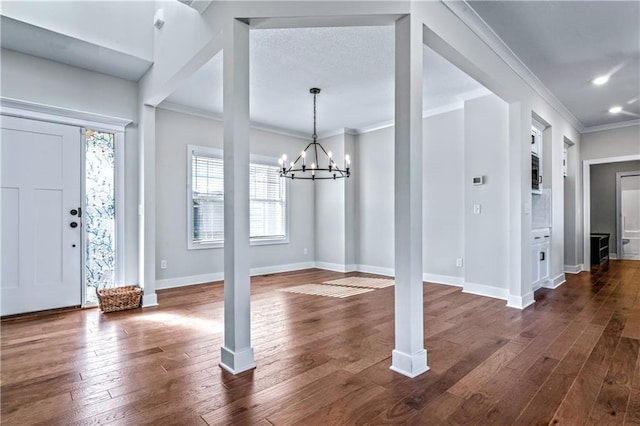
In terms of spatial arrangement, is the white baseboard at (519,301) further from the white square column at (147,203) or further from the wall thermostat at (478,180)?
the white square column at (147,203)

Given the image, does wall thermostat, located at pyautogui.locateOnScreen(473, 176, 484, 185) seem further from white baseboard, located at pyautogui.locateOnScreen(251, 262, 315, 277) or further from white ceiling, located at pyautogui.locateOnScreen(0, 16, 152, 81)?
white ceiling, located at pyautogui.locateOnScreen(0, 16, 152, 81)

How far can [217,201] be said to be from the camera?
5562 mm

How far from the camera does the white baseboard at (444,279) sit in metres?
4.97

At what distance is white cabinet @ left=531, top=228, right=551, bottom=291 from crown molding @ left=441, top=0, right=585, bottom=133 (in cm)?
182

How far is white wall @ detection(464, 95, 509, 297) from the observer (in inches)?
167

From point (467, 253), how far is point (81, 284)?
188 inches

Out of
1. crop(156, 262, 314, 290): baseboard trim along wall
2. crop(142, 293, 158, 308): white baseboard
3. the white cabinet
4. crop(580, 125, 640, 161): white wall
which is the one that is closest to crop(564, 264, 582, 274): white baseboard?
the white cabinet

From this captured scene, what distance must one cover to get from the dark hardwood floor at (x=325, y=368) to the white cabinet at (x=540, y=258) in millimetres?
739

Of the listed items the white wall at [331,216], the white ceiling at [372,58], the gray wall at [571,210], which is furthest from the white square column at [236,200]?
the gray wall at [571,210]

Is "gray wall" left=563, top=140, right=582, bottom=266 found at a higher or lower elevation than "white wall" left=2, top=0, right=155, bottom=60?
lower

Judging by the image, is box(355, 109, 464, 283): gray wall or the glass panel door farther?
box(355, 109, 464, 283): gray wall

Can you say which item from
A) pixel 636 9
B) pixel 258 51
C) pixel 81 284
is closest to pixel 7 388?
pixel 81 284

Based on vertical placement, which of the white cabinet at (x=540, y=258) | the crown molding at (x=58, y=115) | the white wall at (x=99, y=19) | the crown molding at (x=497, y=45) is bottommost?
the white cabinet at (x=540, y=258)

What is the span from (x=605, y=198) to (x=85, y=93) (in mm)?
11136
